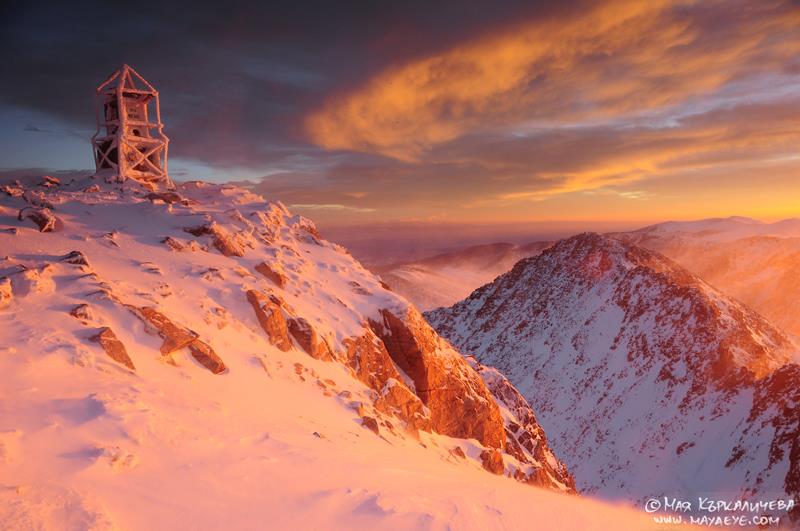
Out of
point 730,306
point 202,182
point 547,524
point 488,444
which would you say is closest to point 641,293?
point 730,306

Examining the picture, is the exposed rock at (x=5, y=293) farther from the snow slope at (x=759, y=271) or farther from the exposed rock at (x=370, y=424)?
the snow slope at (x=759, y=271)

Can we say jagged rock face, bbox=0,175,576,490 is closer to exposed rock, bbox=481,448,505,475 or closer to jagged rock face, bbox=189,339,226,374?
jagged rock face, bbox=189,339,226,374

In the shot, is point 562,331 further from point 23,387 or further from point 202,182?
point 23,387

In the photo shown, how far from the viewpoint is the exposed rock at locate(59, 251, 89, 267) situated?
49.6 feet

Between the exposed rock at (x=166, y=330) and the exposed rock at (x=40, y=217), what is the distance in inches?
313

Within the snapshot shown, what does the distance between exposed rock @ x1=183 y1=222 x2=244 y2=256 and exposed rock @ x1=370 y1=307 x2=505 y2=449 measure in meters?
7.45

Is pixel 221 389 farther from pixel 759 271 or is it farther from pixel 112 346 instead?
pixel 759 271

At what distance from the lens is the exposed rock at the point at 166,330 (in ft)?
43.0

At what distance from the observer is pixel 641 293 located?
6800 centimetres

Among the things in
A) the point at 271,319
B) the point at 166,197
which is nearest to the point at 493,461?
the point at 271,319

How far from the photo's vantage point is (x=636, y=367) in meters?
60.3

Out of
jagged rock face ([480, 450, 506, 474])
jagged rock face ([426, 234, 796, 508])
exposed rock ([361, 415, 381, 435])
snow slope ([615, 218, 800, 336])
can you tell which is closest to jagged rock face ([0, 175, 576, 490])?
exposed rock ([361, 415, 381, 435])

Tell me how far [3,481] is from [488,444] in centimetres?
2107

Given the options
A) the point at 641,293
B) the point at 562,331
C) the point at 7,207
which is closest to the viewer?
the point at 7,207
